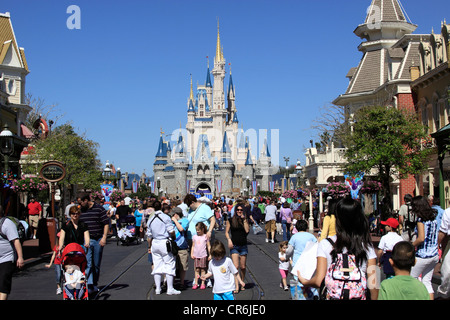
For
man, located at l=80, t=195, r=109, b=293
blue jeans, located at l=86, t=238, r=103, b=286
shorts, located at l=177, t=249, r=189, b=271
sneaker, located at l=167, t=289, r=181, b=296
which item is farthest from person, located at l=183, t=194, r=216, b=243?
blue jeans, located at l=86, t=238, r=103, b=286

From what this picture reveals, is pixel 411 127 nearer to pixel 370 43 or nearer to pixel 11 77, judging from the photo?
pixel 370 43

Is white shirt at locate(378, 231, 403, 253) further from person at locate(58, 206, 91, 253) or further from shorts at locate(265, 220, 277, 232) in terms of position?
shorts at locate(265, 220, 277, 232)

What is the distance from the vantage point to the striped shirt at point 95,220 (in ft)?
35.4

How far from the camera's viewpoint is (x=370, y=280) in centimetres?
508

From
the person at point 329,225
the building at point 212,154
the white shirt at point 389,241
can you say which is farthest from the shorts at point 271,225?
the building at point 212,154

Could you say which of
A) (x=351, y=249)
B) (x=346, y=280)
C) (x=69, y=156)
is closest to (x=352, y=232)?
(x=351, y=249)

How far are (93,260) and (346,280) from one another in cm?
664

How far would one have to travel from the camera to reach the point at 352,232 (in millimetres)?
5070

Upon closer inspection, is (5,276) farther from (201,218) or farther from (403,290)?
(403,290)

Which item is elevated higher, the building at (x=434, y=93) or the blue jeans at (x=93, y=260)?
the building at (x=434, y=93)

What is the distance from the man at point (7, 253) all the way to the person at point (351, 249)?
458cm

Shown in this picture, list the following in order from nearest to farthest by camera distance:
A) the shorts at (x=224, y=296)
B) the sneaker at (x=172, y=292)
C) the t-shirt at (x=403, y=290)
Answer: the t-shirt at (x=403, y=290), the shorts at (x=224, y=296), the sneaker at (x=172, y=292)

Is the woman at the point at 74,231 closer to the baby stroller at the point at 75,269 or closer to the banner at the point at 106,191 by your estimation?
the baby stroller at the point at 75,269
